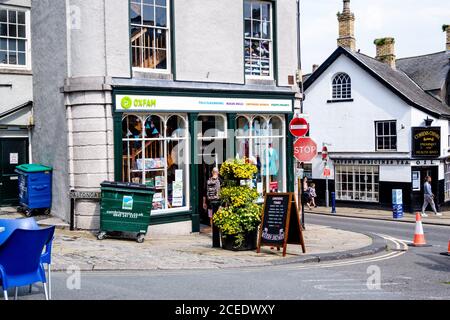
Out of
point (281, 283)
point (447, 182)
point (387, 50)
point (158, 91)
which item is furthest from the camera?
point (387, 50)

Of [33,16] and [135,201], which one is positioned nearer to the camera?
[135,201]

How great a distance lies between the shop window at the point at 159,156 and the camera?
14773 mm

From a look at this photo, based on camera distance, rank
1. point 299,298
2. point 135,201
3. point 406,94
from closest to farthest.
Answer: point 299,298 < point 135,201 < point 406,94

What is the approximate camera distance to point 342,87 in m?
32.9

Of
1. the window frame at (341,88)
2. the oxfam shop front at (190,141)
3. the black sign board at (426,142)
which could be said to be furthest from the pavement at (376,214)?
the oxfam shop front at (190,141)

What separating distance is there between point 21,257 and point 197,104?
9283mm

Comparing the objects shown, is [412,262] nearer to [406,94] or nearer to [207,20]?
[207,20]

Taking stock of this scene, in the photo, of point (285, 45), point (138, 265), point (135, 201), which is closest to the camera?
point (138, 265)

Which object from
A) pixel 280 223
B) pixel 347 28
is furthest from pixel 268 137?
pixel 347 28

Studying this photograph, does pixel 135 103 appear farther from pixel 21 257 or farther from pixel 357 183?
pixel 357 183

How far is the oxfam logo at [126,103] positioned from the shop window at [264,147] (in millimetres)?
3915
